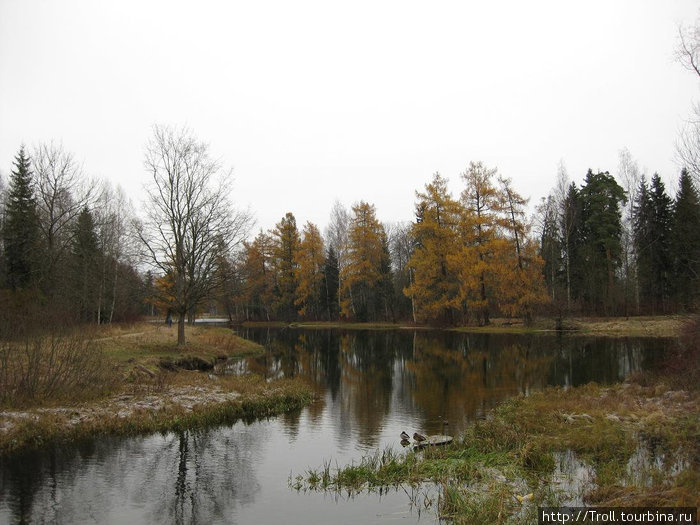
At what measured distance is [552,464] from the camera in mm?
9672

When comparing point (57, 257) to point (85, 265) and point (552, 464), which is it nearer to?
point (85, 265)

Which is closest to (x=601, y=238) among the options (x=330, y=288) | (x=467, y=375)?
(x=330, y=288)

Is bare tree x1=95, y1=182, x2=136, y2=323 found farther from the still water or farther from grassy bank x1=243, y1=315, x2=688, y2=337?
grassy bank x1=243, y1=315, x2=688, y2=337

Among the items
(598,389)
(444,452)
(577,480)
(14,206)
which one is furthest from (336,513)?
(14,206)

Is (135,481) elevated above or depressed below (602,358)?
below

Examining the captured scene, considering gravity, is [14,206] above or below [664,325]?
above

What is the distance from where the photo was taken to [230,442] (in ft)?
40.9

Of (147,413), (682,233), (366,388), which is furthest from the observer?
(682,233)

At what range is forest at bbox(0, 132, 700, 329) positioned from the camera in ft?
90.7

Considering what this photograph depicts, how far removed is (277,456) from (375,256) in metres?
49.7

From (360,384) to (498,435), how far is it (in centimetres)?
1048

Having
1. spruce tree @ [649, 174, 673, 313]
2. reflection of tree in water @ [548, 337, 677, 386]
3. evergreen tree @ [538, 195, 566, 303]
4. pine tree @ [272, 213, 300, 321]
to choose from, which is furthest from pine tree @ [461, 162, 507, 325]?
pine tree @ [272, 213, 300, 321]

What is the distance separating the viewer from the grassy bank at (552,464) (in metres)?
7.66

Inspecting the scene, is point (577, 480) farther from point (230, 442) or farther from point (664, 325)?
point (664, 325)
